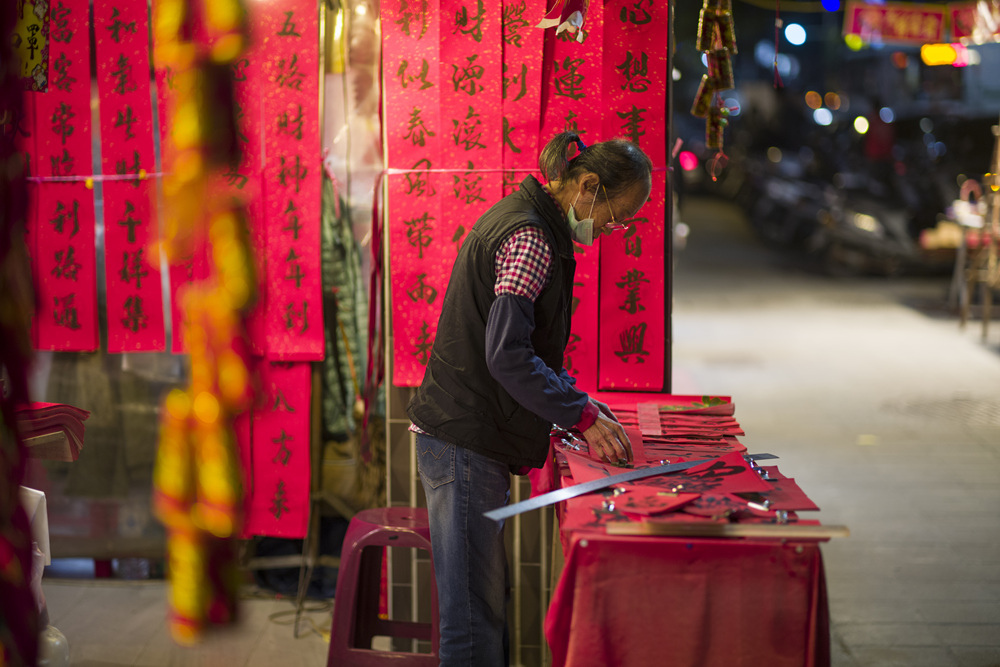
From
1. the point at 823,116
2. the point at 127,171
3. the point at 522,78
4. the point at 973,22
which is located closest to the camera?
the point at 522,78

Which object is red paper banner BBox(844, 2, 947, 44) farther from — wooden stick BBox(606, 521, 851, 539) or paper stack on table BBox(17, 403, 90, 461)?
paper stack on table BBox(17, 403, 90, 461)

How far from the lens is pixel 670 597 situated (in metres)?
1.87

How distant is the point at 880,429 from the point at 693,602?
487 centimetres

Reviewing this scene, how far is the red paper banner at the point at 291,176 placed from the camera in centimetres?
320

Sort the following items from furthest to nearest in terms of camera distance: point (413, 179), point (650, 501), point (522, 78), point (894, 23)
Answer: point (894, 23) < point (413, 179) < point (522, 78) < point (650, 501)

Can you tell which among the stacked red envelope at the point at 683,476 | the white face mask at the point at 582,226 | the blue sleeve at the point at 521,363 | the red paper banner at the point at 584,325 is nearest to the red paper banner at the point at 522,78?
the red paper banner at the point at 584,325

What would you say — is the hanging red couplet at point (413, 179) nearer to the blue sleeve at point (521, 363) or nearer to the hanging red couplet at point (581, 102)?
the hanging red couplet at point (581, 102)

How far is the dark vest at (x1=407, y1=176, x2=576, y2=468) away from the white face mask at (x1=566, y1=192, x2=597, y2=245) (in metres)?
0.02

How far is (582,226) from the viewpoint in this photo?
2.26 metres

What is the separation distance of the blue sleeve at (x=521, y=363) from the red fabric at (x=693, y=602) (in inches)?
14.5

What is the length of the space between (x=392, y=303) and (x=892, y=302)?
9.20 metres

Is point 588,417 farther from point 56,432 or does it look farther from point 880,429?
point 880,429

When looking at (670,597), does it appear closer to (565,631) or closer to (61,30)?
(565,631)

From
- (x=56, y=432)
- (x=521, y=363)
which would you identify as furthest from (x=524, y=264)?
(x=56, y=432)
